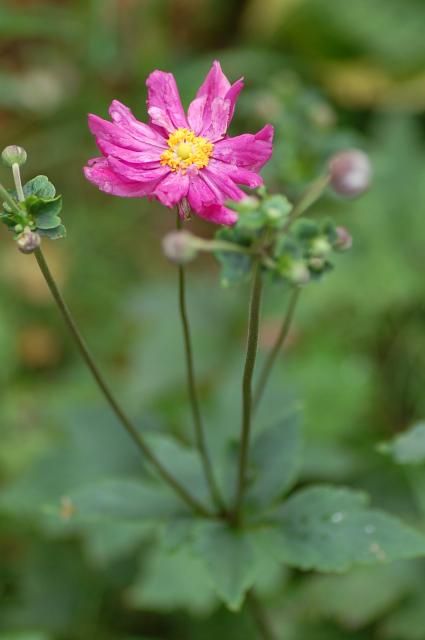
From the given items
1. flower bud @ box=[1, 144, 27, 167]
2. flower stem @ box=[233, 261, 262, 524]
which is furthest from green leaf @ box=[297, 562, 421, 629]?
flower bud @ box=[1, 144, 27, 167]

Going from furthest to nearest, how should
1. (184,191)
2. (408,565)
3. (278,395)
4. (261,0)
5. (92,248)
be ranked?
(261,0), (92,248), (278,395), (408,565), (184,191)

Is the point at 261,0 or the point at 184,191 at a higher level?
the point at 184,191

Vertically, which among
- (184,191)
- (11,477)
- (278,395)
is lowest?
(11,477)

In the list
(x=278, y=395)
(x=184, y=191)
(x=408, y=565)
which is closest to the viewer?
(x=184, y=191)

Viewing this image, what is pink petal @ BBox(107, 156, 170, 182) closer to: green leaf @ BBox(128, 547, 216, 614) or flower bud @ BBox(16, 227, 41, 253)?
flower bud @ BBox(16, 227, 41, 253)

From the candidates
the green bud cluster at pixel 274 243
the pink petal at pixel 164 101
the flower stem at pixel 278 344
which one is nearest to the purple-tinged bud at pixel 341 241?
the green bud cluster at pixel 274 243

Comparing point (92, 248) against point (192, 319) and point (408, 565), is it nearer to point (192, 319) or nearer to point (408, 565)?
point (192, 319)

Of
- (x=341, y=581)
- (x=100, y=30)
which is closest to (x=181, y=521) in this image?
(x=341, y=581)
